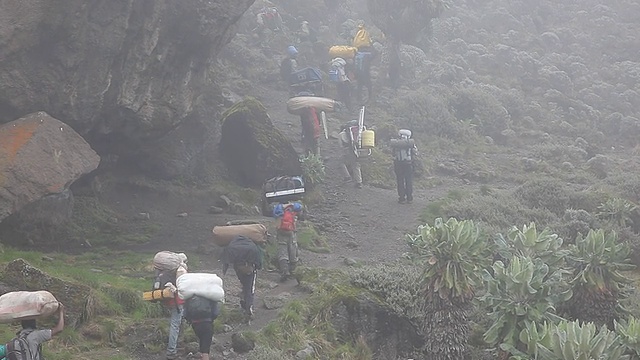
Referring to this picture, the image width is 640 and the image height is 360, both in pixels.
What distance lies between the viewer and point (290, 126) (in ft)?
76.5

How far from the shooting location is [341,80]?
25234 millimetres

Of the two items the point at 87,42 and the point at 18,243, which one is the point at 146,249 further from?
the point at 87,42

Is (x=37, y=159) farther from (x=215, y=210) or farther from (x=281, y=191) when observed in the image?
(x=215, y=210)

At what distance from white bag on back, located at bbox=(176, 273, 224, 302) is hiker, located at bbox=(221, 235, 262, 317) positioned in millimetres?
1783

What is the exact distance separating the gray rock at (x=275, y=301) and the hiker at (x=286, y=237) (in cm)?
111

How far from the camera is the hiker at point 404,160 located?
1747cm

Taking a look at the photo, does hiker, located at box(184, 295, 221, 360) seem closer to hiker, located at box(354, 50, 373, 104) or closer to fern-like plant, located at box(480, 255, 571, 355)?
fern-like plant, located at box(480, 255, 571, 355)

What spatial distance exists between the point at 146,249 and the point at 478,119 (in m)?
18.8

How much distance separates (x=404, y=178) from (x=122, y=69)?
8310 mm

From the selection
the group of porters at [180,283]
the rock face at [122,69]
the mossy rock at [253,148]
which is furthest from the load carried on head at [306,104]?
the group of porters at [180,283]

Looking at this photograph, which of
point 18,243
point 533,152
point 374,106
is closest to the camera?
point 18,243

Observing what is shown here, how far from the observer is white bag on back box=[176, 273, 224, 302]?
8.02 metres

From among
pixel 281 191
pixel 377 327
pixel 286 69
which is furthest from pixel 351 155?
pixel 377 327

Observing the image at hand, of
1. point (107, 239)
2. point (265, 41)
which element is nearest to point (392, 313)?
point (107, 239)
